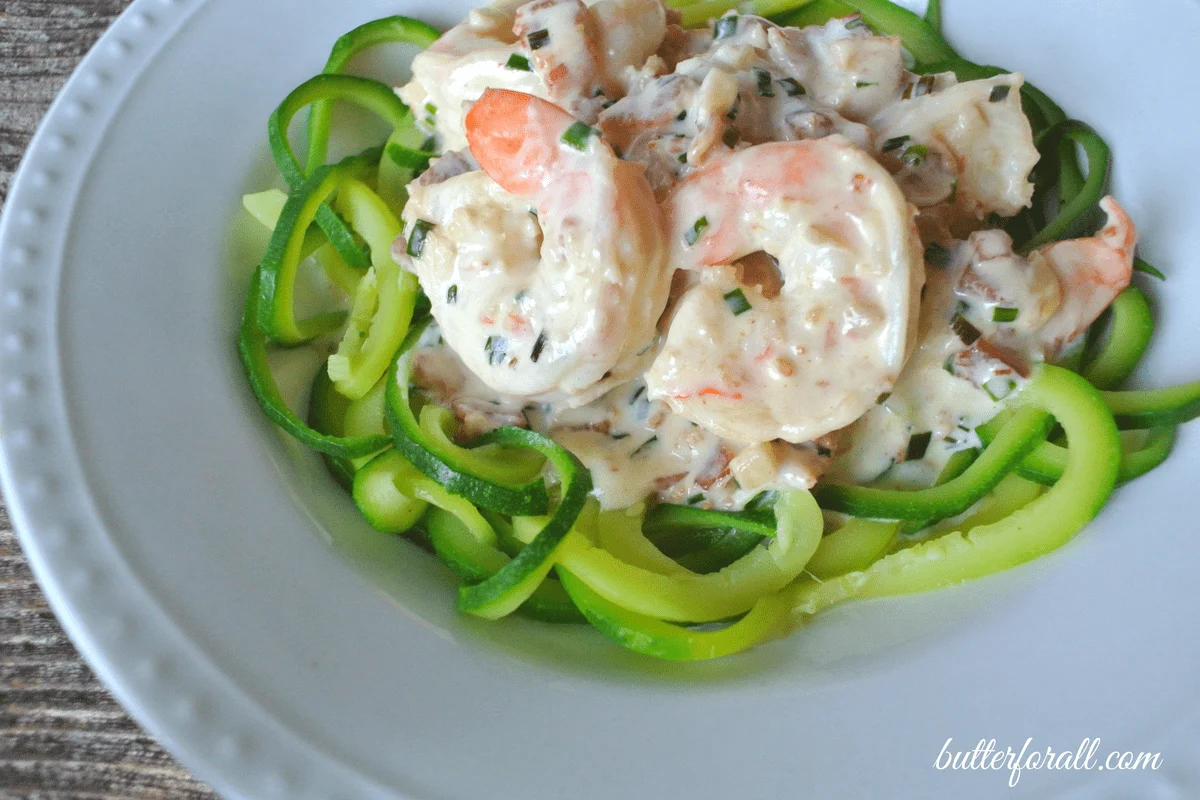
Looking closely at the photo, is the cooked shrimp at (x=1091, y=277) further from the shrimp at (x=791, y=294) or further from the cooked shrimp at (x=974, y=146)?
the shrimp at (x=791, y=294)

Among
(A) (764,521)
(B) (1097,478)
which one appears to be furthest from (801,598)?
(B) (1097,478)

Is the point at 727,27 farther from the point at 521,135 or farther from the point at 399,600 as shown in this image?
the point at 399,600

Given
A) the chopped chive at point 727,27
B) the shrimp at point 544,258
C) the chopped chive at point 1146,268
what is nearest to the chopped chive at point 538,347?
the shrimp at point 544,258

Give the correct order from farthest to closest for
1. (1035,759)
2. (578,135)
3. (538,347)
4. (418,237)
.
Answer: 1. (418,237)
2. (538,347)
3. (578,135)
4. (1035,759)

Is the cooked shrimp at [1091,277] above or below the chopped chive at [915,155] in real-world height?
below

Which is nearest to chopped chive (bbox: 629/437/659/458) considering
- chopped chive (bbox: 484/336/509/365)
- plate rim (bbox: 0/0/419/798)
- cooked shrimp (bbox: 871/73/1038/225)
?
chopped chive (bbox: 484/336/509/365)

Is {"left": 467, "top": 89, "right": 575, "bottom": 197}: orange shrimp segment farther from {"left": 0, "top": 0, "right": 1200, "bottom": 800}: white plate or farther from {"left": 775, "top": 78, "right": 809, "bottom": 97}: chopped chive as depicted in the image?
{"left": 0, "top": 0, "right": 1200, "bottom": 800}: white plate

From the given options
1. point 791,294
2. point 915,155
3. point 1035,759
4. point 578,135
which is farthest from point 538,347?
point 1035,759
